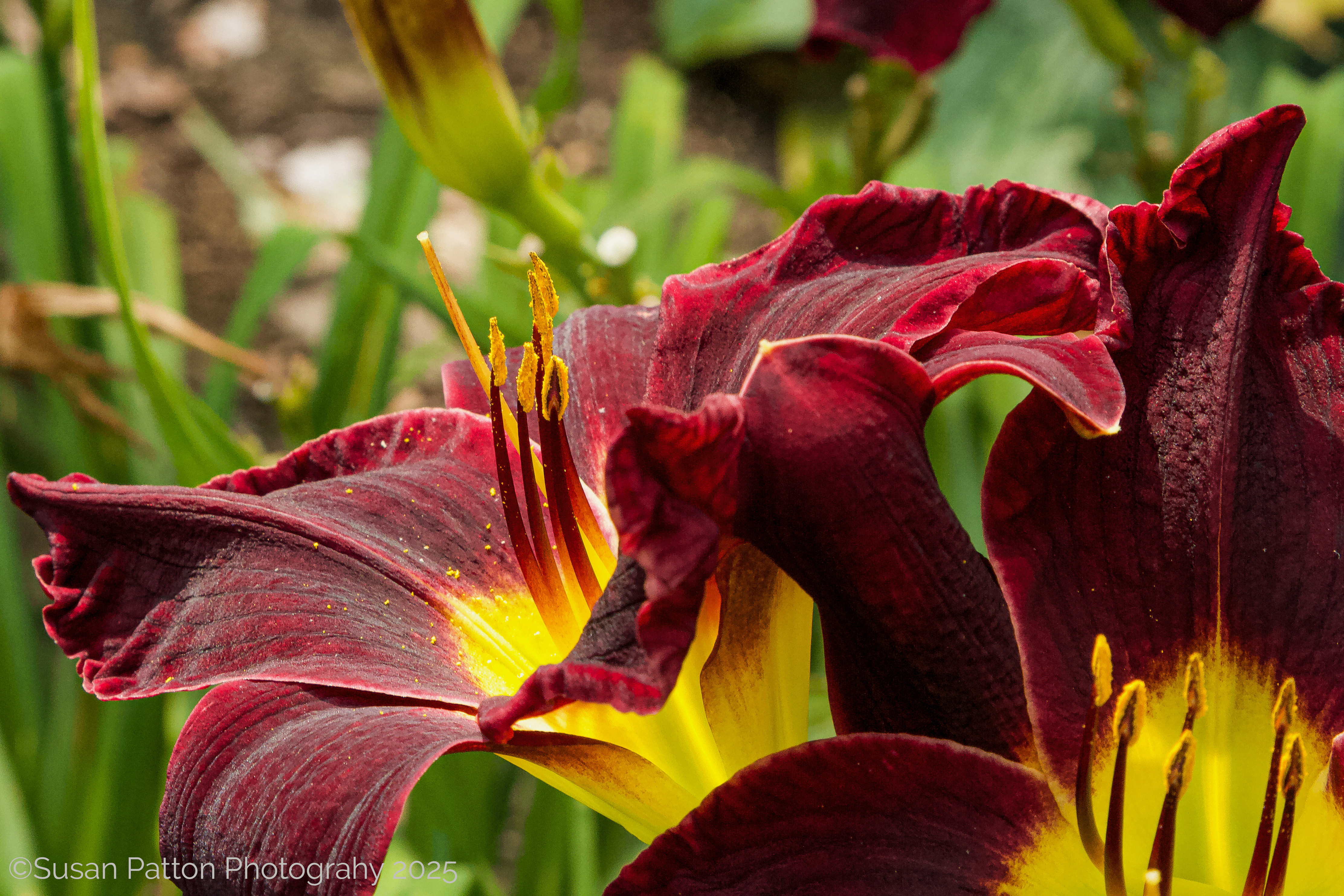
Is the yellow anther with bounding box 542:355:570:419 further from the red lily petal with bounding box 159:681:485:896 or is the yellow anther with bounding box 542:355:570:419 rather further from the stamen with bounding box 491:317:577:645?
the red lily petal with bounding box 159:681:485:896

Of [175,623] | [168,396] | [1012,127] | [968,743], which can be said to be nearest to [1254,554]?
[968,743]

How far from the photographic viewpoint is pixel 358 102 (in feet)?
8.21

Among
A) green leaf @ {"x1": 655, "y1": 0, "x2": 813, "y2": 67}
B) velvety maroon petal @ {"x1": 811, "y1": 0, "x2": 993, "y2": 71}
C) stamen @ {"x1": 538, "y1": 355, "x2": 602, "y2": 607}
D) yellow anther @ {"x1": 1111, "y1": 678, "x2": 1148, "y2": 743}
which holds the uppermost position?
green leaf @ {"x1": 655, "y1": 0, "x2": 813, "y2": 67}

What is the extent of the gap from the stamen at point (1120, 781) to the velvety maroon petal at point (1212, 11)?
0.71 m

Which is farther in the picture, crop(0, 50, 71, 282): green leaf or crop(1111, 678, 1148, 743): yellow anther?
crop(0, 50, 71, 282): green leaf

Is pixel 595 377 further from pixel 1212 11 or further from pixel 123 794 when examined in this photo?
pixel 123 794

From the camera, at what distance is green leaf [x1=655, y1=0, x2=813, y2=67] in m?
2.61

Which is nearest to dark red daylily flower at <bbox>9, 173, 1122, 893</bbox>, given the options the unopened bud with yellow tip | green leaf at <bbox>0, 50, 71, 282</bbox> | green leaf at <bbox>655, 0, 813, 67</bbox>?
the unopened bud with yellow tip

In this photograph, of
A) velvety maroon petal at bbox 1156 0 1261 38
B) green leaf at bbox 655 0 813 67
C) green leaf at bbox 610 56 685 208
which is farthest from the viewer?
green leaf at bbox 655 0 813 67

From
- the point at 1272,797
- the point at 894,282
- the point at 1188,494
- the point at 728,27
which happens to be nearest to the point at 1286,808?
the point at 1272,797

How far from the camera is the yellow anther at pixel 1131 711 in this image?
0.42 meters

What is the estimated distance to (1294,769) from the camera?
1.36 ft

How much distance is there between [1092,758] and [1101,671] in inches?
2.2

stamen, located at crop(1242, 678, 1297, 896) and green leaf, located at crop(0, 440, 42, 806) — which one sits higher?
green leaf, located at crop(0, 440, 42, 806)
